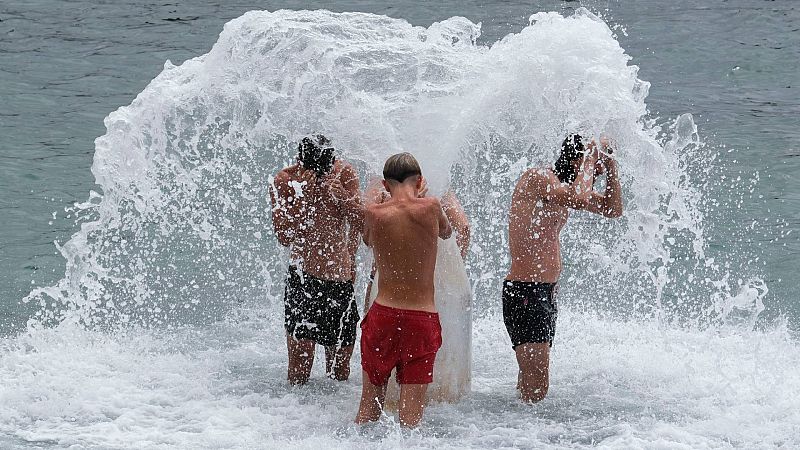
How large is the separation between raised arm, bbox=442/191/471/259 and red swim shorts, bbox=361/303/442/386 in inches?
26.2

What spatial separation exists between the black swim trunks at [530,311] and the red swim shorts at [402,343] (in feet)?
2.34

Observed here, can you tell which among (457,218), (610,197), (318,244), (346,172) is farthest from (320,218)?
(610,197)

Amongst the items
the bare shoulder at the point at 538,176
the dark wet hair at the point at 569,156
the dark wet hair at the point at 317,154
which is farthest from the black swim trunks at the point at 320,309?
the dark wet hair at the point at 569,156

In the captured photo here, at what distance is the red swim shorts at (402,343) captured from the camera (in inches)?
242

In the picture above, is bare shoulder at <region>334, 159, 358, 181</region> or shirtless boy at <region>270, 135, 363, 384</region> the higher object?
bare shoulder at <region>334, 159, 358, 181</region>

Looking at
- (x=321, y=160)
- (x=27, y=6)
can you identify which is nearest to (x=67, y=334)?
(x=321, y=160)

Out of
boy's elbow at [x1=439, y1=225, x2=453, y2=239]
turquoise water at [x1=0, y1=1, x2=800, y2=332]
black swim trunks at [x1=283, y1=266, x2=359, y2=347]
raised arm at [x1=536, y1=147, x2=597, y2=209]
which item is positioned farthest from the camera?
turquoise water at [x1=0, y1=1, x2=800, y2=332]

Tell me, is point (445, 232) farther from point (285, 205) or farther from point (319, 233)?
point (285, 205)

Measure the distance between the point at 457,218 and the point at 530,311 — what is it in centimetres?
74

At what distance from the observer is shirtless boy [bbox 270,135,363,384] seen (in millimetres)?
6746

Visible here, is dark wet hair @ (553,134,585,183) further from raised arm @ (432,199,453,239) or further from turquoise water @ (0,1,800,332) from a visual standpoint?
turquoise water @ (0,1,800,332)

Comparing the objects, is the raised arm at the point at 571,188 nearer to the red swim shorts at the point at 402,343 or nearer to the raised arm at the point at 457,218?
the raised arm at the point at 457,218

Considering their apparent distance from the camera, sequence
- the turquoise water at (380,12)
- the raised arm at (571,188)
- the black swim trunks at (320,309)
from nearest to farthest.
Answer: the raised arm at (571,188) → the black swim trunks at (320,309) → the turquoise water at (380,12)

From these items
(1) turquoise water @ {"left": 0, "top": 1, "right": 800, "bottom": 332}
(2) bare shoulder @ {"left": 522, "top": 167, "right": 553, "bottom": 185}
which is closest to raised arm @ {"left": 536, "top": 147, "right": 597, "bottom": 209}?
(2) bare shoulder @ {"left": 522, "top": 167, "right": 553, "bottom": 185}
